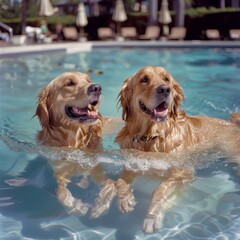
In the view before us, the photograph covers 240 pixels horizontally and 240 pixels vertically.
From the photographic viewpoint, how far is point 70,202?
353 cm

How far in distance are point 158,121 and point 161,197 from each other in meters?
0.80

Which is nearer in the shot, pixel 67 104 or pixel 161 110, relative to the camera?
pixel 161 110

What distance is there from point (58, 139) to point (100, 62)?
11215 mm

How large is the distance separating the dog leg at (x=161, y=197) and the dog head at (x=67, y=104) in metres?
1.00

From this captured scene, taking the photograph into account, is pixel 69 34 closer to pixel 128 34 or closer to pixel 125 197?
pixel 128 34

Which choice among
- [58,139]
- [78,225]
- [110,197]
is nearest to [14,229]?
[78,225]

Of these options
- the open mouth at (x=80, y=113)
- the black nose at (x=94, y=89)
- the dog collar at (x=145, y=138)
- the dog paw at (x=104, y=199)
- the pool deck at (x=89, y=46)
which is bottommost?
the pool deck at (x=89, y=46)

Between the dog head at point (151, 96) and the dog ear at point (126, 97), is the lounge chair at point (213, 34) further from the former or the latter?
the dog ear at point (126, 97)

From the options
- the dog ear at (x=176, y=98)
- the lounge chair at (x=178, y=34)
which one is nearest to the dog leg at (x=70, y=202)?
the dog ear at (x=176, y=98)

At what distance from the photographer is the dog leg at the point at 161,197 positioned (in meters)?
3.11

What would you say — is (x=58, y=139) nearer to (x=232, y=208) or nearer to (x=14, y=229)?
(x=14, y=229)

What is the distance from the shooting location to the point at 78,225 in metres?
3.19

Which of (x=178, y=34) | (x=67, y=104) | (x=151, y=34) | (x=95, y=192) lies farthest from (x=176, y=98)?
(x=151, y=34)

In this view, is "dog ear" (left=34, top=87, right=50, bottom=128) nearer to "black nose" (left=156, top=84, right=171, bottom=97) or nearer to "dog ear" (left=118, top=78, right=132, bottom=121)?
"dog ear" (left=118, top=78, right=132, bottom=121)
